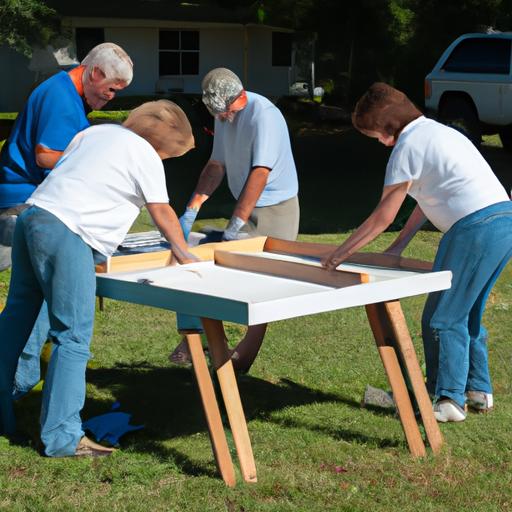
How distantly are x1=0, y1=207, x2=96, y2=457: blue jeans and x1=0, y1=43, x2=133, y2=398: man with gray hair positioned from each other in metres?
0.75

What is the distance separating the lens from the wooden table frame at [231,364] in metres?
4.64

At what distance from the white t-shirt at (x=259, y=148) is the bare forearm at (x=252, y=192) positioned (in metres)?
0.05

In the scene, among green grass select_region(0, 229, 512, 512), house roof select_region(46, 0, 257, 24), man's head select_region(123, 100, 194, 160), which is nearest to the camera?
green grass select_region(0, 229, 512, 512)

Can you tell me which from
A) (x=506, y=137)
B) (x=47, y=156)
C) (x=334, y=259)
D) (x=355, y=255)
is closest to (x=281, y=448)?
(x=334, y=259)

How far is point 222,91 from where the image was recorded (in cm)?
598

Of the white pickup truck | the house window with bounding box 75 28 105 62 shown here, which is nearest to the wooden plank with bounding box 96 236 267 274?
the white pickup truck

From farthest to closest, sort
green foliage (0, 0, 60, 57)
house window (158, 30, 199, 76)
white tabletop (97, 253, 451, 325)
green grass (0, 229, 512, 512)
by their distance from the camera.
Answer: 1. house window (158, 30, 199, 76)
2. green foliage (0, 0, 60, 57)
3. green grass (0, 229, 512, 512)
4. white tabletop (97, 253, 451, 325)

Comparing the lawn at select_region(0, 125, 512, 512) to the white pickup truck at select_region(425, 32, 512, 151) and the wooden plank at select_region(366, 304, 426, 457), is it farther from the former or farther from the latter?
the white pickup truck at select_region(425, 32, 512, 151)

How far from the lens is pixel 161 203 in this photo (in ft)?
15.9

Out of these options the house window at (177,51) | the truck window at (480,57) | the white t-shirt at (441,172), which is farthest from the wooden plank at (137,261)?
the house window at (177,51)

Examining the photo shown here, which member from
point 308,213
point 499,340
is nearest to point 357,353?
point 499,340

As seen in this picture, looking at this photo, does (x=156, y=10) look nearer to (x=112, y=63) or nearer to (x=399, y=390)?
(x=112, y=63)

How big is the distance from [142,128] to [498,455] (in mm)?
2354

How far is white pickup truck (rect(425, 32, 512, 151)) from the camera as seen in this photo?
54.3 ft
